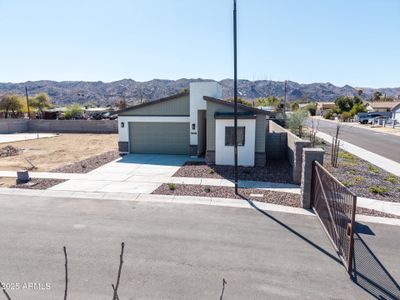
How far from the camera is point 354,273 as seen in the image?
6.14 m

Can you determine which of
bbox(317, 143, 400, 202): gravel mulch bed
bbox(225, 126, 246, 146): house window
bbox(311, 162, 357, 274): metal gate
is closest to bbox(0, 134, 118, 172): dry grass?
bbox(225, 126, 246, 146): house window

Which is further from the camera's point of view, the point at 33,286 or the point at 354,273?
the point at 354,273

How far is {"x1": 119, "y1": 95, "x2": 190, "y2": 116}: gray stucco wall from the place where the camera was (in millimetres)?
19953

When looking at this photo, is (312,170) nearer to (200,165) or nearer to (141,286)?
(141,286)

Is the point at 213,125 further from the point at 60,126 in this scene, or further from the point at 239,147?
the point at 60,126

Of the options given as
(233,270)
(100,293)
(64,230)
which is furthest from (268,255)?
(64,230)

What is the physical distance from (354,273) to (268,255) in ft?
5.99

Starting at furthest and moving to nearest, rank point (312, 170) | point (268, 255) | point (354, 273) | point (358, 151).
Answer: point (358, 151) → point (312, 170) → point (268, 255) → point (354, 273)

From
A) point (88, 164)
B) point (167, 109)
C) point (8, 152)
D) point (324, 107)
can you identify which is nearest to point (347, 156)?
point (167, 109)

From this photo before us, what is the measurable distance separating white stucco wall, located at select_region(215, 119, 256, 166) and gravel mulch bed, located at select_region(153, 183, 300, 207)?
4368mm

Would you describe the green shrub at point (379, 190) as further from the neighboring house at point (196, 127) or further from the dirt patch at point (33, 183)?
the dirt patch at point (33, 183)

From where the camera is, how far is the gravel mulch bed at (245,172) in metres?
14.3

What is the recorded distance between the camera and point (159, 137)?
21.0 m

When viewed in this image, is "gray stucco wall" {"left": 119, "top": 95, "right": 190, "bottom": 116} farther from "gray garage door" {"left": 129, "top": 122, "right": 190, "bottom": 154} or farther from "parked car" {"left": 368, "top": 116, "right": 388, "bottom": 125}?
"parked car" {"left": 368, "top": 116, "right": 388, "bottom": 125}
